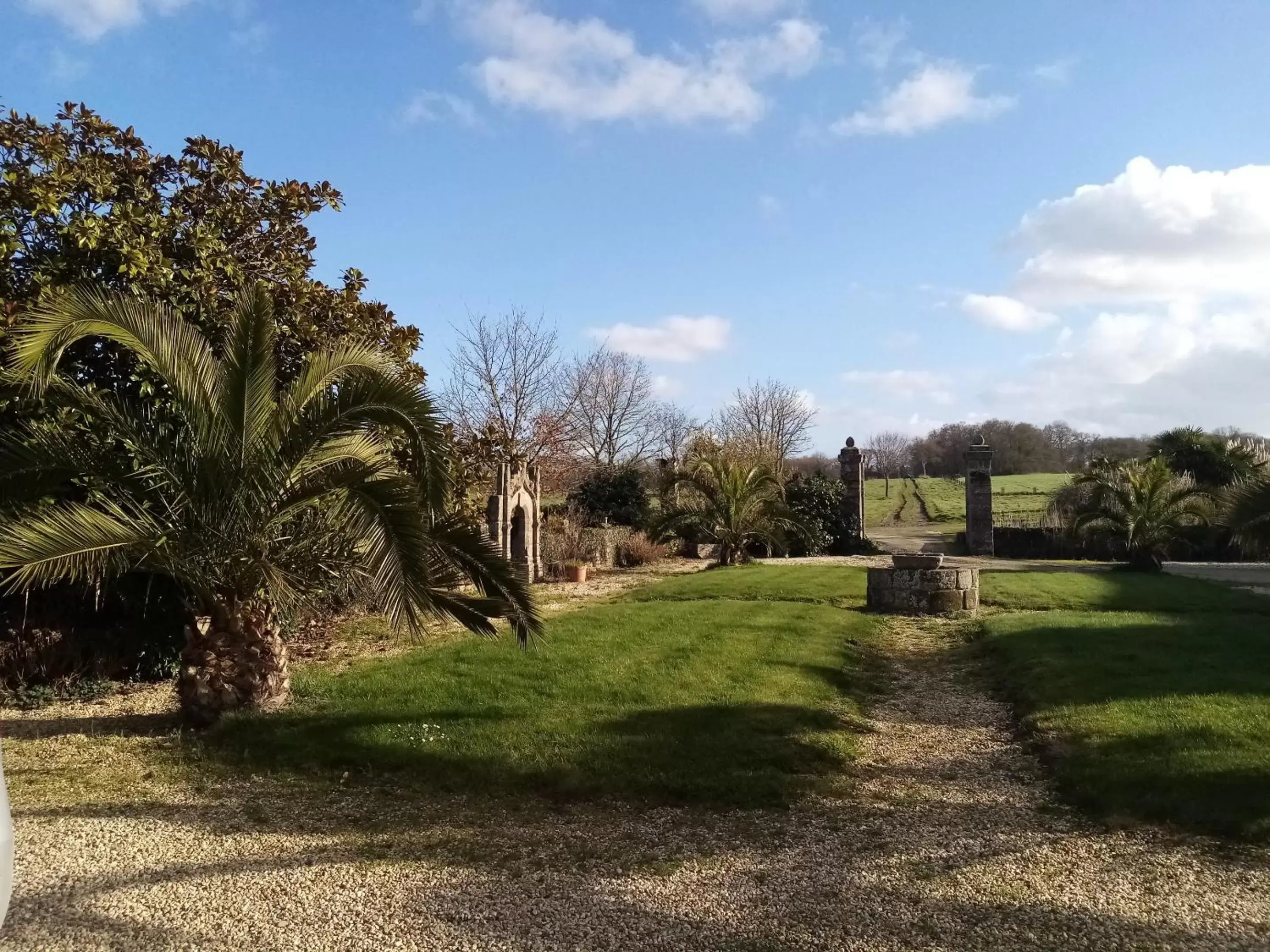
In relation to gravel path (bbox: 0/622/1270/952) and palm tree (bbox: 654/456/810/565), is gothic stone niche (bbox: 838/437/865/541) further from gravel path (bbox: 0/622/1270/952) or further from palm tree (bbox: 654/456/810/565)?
gravel path (bbox: 0/622/1270/952)

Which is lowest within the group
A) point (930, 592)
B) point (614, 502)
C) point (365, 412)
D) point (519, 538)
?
point (930, 592)

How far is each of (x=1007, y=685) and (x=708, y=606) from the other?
489 cm

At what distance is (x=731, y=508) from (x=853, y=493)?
237 inches

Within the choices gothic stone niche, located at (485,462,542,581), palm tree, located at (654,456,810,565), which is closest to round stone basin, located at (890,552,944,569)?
palm tree, located at (654,456,810,565)

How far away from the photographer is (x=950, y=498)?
44312 millimetres

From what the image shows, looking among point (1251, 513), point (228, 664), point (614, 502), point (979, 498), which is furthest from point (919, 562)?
point (614, 502)

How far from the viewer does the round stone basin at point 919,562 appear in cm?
1308

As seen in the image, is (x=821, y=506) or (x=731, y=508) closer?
(x=731, y=508)

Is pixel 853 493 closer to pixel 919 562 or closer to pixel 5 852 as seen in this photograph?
pixel 919 562

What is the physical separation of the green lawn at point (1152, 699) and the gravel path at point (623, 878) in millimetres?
435

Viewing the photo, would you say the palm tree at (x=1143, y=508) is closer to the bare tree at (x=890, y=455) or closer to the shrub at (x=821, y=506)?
the shrub at (x=821, y=506)

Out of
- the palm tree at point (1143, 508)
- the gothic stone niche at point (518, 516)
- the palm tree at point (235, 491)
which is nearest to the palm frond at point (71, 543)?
the palm tree at point (235, 491)

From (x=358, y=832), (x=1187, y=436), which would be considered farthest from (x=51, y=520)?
(x=1187, y=436)

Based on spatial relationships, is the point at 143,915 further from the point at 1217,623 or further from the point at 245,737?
the point at 1217,623
